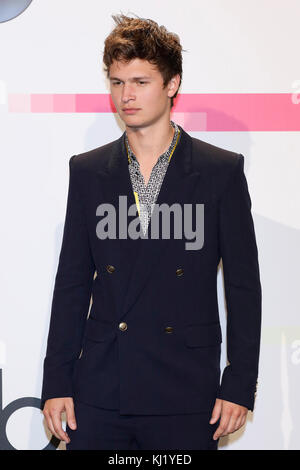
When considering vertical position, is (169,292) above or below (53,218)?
below

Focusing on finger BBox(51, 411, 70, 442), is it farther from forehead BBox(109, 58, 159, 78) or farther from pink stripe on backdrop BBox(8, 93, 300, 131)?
pink stripe on backdrop BBox(8, 93, 300, 131)

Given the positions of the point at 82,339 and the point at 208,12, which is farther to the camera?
the point at 208,12

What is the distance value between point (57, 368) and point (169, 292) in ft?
1.55

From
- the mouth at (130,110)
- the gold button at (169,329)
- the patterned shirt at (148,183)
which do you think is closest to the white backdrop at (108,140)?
the patterned shirt at (148,183)

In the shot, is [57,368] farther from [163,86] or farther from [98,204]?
[163,86]

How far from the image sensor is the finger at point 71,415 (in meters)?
2.29

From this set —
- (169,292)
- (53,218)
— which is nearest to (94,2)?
(53,218)

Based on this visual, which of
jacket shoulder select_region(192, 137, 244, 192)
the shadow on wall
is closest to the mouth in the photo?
jacket shoulder select_region(192, 137, 244, 192)

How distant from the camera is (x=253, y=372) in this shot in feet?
7.36

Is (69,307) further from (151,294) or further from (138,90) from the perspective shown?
(138,90)

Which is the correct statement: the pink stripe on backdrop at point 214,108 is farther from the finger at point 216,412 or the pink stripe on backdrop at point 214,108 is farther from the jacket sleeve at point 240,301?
the finger at point 216,412

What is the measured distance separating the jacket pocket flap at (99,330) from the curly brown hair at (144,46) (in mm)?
846

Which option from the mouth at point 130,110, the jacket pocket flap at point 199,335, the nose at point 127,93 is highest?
the nose at point 127,93

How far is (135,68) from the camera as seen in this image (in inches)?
90.1
